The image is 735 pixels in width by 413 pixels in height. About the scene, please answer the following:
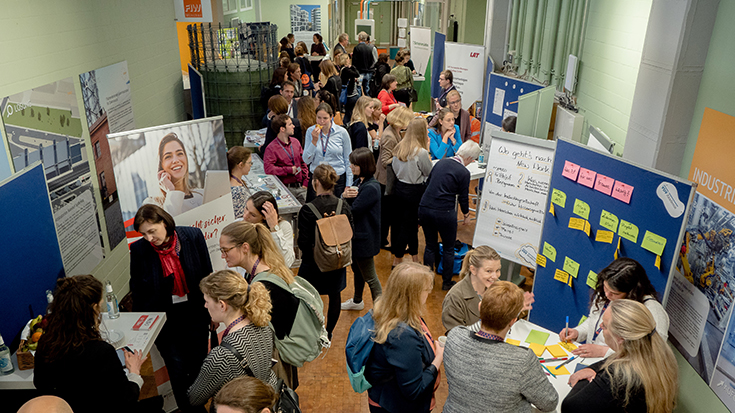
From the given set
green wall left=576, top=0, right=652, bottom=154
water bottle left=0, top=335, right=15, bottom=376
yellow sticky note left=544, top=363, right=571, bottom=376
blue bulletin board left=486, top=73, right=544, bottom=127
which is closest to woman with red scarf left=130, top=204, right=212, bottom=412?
water bottle left=0, top=335, right=15, bottom=376

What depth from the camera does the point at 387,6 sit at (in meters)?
25.5

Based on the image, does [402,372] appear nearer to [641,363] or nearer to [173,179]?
[641,363]

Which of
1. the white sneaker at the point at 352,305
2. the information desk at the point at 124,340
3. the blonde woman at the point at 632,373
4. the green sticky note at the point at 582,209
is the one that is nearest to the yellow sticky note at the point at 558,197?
the green sticky note at the point at 582,209

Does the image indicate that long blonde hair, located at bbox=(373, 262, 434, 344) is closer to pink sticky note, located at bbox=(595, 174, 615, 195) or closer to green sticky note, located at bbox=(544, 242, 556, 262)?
pink sticky note, located at bbox=(595, 174, 615, 195)

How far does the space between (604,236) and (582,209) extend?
0.23 m

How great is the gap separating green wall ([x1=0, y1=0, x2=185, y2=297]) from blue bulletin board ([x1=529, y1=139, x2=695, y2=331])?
3.54 meters

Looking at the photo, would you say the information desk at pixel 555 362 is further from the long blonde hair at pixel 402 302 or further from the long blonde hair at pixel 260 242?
the long blonde hair at pixel 260 242

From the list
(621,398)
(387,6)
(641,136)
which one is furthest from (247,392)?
(387,6)

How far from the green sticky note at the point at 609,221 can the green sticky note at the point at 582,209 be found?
115 millimetres

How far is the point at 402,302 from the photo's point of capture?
2.32m

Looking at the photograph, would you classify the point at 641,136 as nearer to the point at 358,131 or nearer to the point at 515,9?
the point at 358,131

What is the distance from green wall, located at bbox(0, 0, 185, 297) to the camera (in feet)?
10.3

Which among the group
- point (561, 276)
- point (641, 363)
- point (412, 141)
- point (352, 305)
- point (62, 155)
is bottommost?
point (352, 305)

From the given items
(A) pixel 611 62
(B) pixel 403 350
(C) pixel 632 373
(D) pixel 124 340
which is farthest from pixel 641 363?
(A) pixel 611 62
